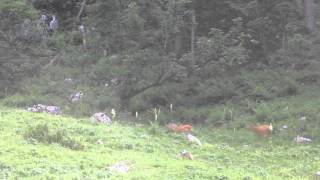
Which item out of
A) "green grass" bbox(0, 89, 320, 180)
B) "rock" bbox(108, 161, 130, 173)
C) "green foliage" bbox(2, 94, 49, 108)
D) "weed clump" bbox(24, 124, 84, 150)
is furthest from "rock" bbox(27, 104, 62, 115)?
"rock" bbox(108, 161, 130, 173)

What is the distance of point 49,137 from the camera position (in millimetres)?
15625

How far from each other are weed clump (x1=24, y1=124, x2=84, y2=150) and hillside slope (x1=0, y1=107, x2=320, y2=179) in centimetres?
3

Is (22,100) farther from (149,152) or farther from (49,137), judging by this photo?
(149,152)

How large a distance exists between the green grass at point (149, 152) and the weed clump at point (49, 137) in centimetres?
15

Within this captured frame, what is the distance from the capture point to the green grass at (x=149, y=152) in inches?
502

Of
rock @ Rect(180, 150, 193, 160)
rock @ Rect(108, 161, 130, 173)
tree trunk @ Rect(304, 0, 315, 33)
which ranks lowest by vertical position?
rock @ Rect(180, 150, 193, 160)

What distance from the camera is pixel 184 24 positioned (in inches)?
1022

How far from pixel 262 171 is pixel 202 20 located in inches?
605

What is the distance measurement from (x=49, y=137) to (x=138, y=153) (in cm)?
233

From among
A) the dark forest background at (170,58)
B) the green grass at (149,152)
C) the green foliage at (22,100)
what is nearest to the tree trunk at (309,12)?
the dark forest background at (170,58)

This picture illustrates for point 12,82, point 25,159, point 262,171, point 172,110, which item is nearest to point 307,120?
point 172,110

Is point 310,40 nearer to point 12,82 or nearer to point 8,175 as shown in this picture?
point 12,82

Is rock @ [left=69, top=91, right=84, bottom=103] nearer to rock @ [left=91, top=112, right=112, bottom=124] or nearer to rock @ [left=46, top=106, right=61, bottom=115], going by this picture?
rock @ [left=46, top=106, right=61, bottom=115]

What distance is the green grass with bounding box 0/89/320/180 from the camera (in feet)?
41.9
